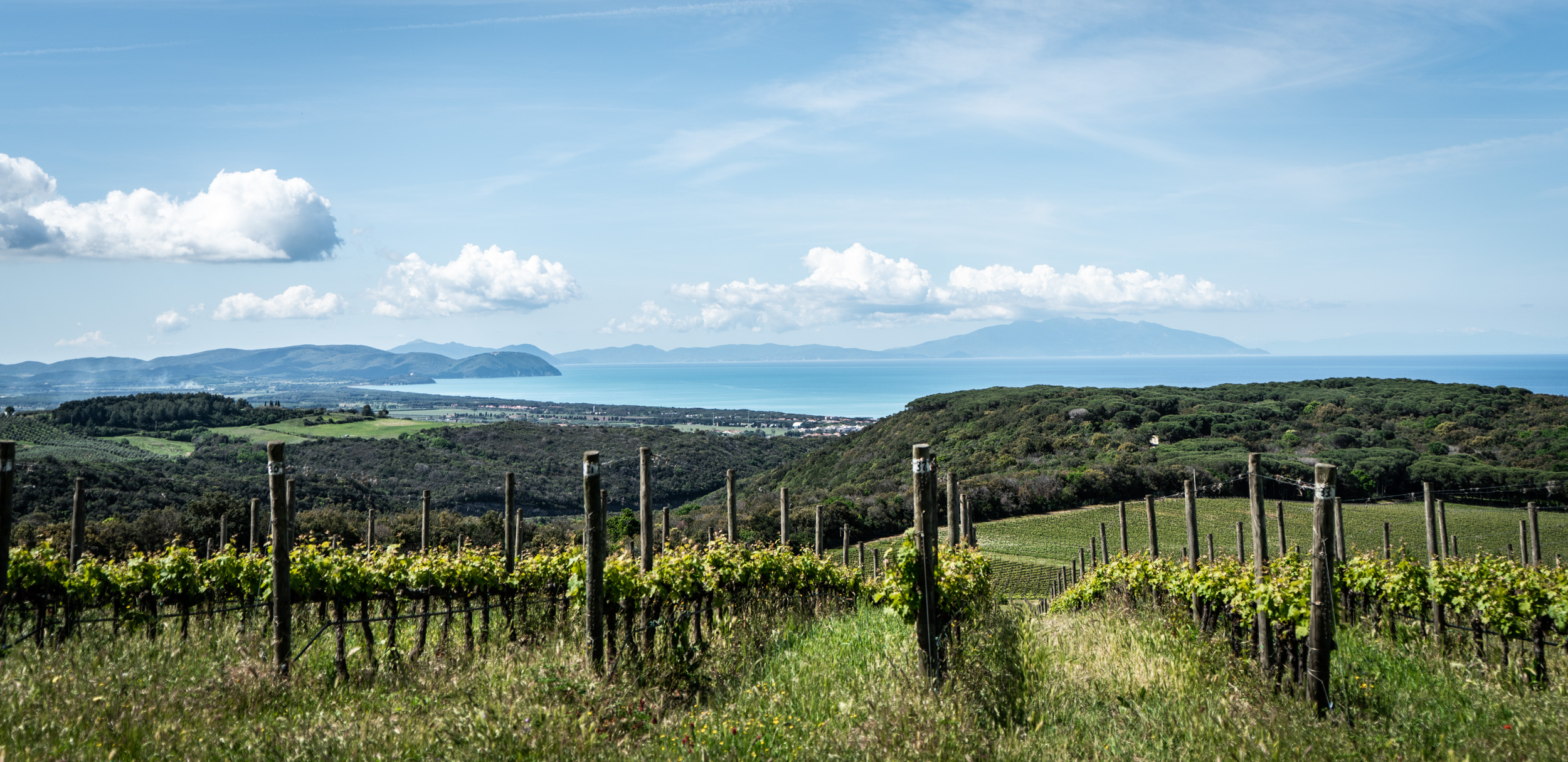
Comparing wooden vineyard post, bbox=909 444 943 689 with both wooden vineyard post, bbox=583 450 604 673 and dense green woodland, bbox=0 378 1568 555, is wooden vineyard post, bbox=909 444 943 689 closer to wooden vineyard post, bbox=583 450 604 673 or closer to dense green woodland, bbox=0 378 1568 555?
wooden vineyard post, bbox=583 450 604 673

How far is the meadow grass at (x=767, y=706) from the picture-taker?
4.46m

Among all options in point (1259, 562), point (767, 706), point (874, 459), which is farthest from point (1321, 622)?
point (874, 459)

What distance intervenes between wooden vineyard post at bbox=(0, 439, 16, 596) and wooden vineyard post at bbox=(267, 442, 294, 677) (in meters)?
1.49

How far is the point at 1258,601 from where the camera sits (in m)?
6.63

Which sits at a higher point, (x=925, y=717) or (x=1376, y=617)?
(x=925, y=717)

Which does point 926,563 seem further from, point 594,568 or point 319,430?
point 319,430

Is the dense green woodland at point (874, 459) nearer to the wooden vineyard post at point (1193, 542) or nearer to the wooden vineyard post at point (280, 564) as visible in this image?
the wooden vineyard post at point (280, 564)

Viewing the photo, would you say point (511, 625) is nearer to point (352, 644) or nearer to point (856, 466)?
point (352, 644)

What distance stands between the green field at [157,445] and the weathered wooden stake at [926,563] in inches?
2447

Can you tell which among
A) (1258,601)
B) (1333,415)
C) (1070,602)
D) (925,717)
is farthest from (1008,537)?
(1333,415)

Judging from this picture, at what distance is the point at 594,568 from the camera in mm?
6262

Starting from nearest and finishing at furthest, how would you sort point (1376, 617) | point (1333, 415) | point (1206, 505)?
point (1376, 617) → point (1206, 505) → point (1333, 415)

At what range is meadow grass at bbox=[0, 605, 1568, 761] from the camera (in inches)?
176

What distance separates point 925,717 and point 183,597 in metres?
6.99
